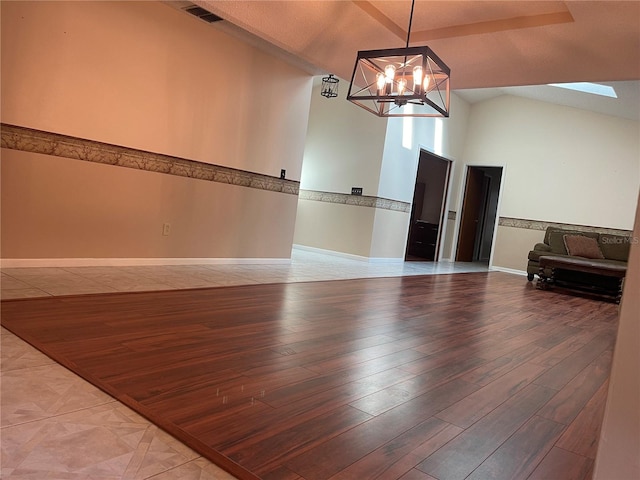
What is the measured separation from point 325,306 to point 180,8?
3.04 meters

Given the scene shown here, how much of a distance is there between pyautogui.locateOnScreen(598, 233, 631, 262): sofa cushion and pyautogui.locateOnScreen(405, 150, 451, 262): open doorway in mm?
2882

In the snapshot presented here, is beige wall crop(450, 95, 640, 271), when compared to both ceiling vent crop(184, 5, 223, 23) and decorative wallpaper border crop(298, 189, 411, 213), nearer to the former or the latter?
decorative wallpaper border crop(298, 189, 411, 213)

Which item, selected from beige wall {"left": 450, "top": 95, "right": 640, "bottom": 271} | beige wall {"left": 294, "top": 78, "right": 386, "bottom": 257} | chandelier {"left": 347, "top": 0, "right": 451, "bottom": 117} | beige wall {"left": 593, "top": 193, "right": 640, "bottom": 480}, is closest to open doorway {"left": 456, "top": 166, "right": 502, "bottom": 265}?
beige wall {"left": 450, "top": 95, "right": 640, "bottom": 271}

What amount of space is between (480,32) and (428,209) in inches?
246

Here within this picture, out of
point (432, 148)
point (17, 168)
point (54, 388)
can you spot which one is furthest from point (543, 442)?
point (432, 148)

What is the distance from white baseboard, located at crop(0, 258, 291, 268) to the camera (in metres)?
3.58

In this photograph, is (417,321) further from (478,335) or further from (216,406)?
(216,406)

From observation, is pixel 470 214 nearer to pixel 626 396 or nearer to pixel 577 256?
pixel 577 256

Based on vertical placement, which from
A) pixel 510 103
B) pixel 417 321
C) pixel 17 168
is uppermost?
pixel 510 103

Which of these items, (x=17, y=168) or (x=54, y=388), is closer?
(x=54, y=388)

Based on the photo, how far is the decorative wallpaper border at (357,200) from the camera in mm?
7195

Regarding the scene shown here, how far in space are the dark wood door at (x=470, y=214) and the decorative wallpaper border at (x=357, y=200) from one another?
2163mm

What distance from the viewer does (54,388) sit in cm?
165

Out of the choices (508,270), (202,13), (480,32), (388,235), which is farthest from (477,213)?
(202,13)
